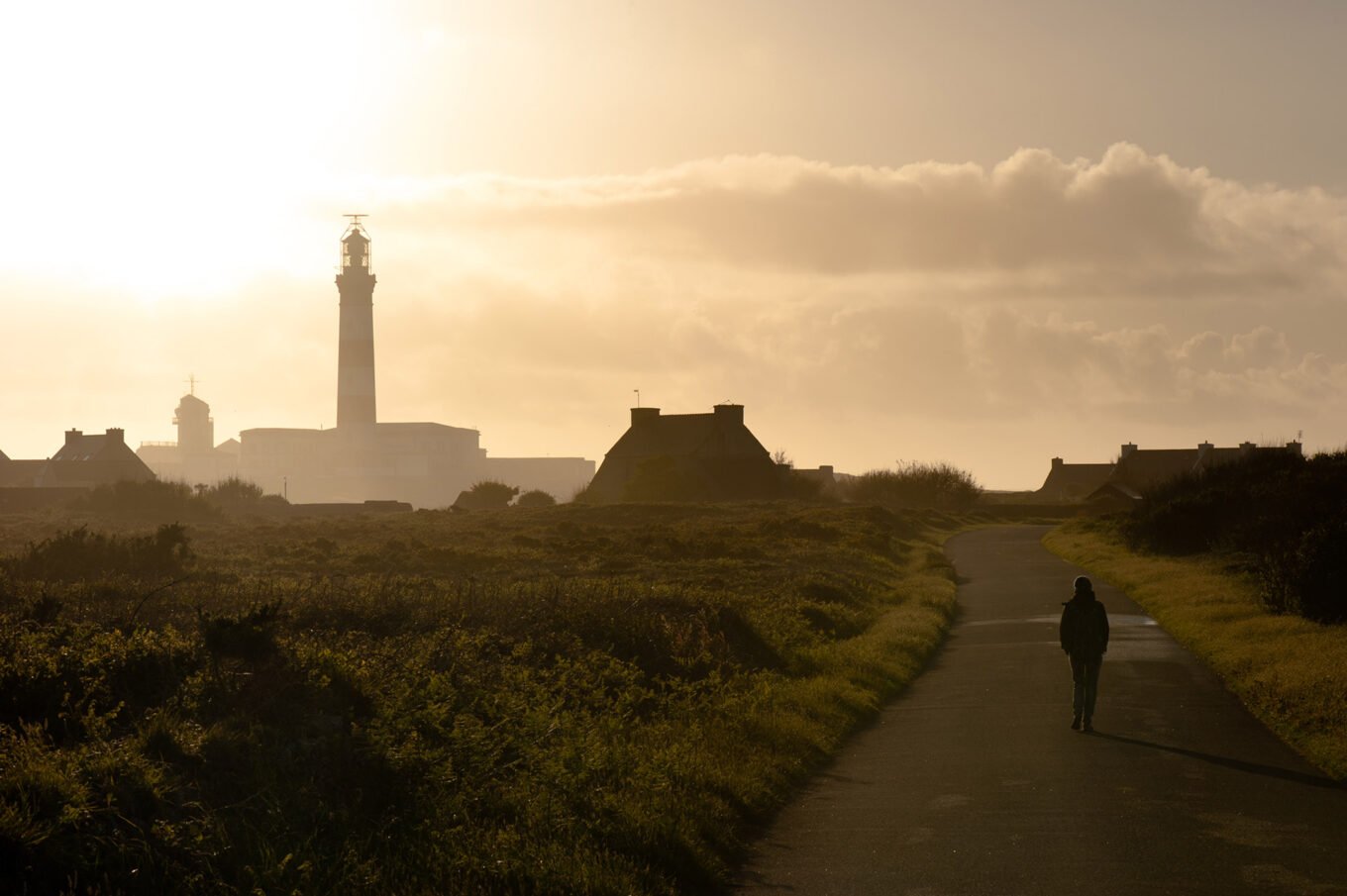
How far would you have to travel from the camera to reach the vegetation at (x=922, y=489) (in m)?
111

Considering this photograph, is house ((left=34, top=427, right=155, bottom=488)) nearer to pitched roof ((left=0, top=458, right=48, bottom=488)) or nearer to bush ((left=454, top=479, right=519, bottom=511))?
pitched roof ((left=0, top=458, right=48, bottom=488))

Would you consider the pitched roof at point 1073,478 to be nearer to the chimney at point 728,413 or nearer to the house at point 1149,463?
the house at point 1149,463

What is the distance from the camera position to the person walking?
54.6 feet

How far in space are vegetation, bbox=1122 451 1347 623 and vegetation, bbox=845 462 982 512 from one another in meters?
49.1

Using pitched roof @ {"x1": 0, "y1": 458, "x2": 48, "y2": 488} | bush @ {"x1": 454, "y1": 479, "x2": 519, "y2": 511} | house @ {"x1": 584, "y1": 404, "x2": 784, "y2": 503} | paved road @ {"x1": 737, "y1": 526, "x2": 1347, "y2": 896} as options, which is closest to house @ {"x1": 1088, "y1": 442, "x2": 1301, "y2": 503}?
house @ {"x1": 584, "y1": 404, "x2": 784, "y2": 503}

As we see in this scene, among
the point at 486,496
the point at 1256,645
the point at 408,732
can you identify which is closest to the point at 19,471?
the point at 486,496

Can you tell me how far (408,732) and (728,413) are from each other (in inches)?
3318

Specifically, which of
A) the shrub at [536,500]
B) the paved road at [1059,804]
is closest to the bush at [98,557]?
the paved road at [1059,804]

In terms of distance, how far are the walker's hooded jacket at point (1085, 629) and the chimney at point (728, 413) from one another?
79.0 meters

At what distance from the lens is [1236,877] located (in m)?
9.55

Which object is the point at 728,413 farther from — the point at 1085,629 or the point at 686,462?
the point at 1085,629

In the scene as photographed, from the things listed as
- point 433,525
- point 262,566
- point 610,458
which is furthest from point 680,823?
point 610,458

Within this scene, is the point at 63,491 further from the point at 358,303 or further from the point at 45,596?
the point at 45,596

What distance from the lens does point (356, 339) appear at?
129125 mm
